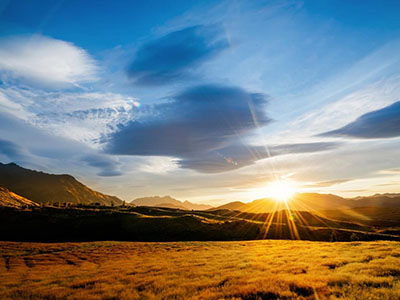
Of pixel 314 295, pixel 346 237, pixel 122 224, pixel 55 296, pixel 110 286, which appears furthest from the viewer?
pixel 122 224

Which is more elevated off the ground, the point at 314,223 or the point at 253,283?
the point at 253,283

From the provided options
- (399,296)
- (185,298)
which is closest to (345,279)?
(399,296)

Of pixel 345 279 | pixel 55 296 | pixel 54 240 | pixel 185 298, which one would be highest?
pixel 345 279

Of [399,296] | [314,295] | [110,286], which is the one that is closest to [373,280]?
[399,296]

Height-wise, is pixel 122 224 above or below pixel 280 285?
below

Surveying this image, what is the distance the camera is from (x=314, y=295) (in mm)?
9273

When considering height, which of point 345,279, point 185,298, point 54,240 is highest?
point 345,279

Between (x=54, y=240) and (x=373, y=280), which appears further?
(x=54, y=240)

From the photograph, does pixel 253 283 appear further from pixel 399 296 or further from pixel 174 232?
pixel 174 232

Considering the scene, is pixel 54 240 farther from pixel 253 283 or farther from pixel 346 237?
pixel 346 237

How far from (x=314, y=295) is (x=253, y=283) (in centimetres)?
315

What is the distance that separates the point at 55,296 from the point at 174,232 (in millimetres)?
60139

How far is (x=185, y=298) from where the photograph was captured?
33.8 feet

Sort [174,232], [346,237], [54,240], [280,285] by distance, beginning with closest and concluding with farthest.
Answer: [280,285]
[346,237]
[54,240]
[174,232]
